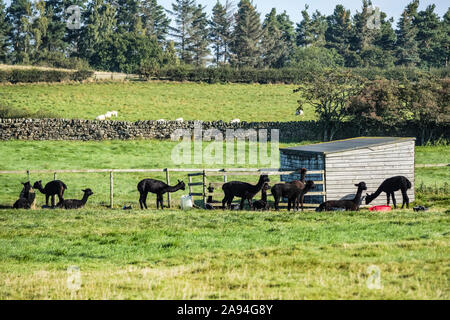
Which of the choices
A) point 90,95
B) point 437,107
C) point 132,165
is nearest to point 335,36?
point 90,95

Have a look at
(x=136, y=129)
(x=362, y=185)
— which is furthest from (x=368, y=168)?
(x=136, y=129)

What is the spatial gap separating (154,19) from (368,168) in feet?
348

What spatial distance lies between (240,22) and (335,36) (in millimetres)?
23476

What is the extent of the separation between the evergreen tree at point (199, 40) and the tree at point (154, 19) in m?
6.25

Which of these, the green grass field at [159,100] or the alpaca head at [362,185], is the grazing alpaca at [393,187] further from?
the green grass field at [159,100]

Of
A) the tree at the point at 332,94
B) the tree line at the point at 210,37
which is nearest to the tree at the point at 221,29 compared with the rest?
the tree line at the point at 210,37

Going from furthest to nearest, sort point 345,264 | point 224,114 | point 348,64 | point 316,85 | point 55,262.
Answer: point 348,64 < point 224,114 < point 316,85 < point 55,262 < point 345,264

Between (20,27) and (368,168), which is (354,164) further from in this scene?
(20,27)

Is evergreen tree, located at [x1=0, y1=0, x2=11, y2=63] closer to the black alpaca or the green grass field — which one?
the green grass field

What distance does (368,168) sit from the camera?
82.5 ft

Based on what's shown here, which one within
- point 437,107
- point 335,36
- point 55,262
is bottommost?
point 55,262
